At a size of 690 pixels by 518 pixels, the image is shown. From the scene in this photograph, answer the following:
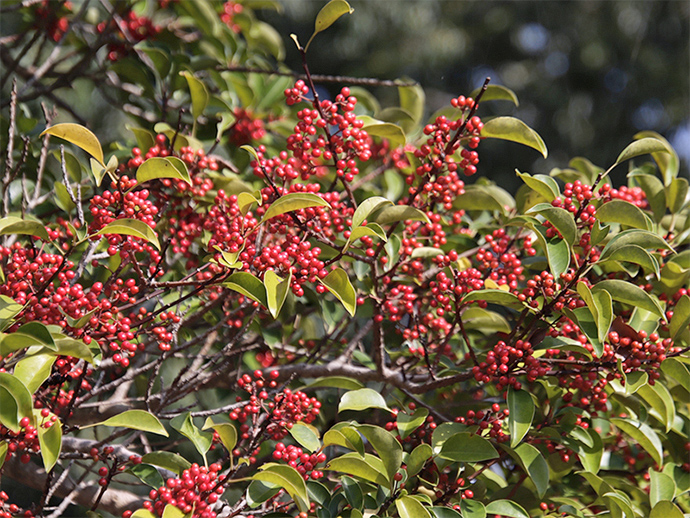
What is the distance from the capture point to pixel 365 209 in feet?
4.48

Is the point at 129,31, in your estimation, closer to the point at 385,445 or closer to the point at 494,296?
the point at 494,296

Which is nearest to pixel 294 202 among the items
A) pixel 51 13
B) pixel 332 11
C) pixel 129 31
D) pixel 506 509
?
pixel 332 11

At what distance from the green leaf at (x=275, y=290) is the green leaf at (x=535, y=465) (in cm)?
61

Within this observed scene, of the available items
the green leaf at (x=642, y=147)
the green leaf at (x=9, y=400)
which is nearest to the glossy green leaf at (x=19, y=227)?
the green leaf at (x=9, y=400)

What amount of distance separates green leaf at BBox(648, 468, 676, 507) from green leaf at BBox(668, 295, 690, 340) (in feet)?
1.18

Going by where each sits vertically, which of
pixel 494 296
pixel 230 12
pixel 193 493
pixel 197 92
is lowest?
pixel 193 493

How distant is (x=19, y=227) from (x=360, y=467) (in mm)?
844

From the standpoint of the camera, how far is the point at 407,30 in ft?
22.7

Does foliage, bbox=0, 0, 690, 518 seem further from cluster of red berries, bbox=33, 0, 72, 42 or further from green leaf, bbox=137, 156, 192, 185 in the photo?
cluster of red berries, bbox=33, 0, 72, 42

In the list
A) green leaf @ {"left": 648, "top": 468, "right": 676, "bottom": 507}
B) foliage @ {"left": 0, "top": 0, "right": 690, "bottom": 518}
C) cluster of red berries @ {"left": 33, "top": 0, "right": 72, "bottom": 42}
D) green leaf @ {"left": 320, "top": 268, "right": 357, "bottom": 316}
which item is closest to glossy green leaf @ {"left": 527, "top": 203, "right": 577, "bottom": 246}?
foliage @ {"left": 0, "top": 0, "right": 690, "bottom": 518}

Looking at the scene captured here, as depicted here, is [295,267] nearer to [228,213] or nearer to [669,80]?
[228,213]

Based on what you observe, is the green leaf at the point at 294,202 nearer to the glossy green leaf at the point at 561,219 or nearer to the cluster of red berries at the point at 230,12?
the glossy green leaf at the point at 561,219

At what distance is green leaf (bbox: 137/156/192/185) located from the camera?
132 centimetres

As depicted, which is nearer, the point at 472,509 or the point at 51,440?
the point at 51,440
